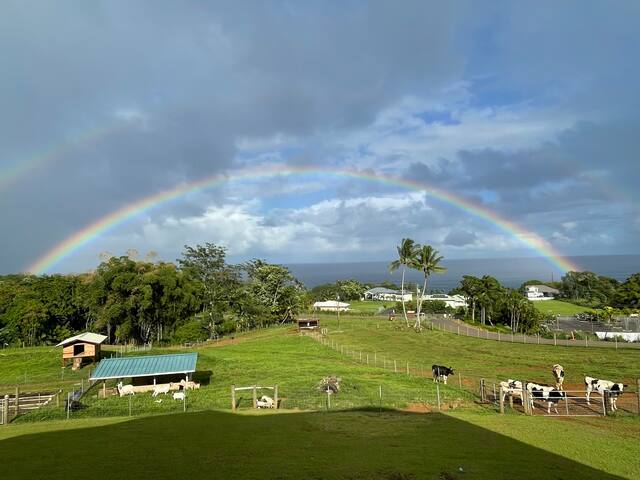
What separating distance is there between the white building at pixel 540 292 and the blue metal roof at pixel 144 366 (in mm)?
142078

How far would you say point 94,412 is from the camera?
2142cm

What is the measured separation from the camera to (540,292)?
15175 centimetres

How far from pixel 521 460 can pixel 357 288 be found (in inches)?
5090

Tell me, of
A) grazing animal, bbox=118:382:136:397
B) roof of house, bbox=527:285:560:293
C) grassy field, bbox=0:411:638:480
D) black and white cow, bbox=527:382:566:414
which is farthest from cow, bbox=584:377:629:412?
roof of house, bbox=527:285:560:293

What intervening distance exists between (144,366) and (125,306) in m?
33.4

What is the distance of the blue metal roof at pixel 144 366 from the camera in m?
26.2

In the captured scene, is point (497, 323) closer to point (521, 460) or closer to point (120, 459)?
point (521, 460)

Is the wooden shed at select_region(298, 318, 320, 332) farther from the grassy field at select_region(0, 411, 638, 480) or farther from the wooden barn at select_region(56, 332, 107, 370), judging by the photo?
the grassy field at select_region(0, 411, 638, 480)

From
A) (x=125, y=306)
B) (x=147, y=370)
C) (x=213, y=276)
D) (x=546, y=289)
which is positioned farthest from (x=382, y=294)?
(x=147, y=370)

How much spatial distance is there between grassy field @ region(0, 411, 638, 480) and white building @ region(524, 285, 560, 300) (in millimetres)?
145969

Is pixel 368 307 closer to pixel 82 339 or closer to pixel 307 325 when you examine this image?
pixel 307 325

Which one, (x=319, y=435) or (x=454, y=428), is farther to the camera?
(x=454, y=428)

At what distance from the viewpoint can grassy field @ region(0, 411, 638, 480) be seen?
10344 millimetres

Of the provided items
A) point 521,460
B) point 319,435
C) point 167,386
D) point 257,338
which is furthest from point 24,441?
point 257,338
